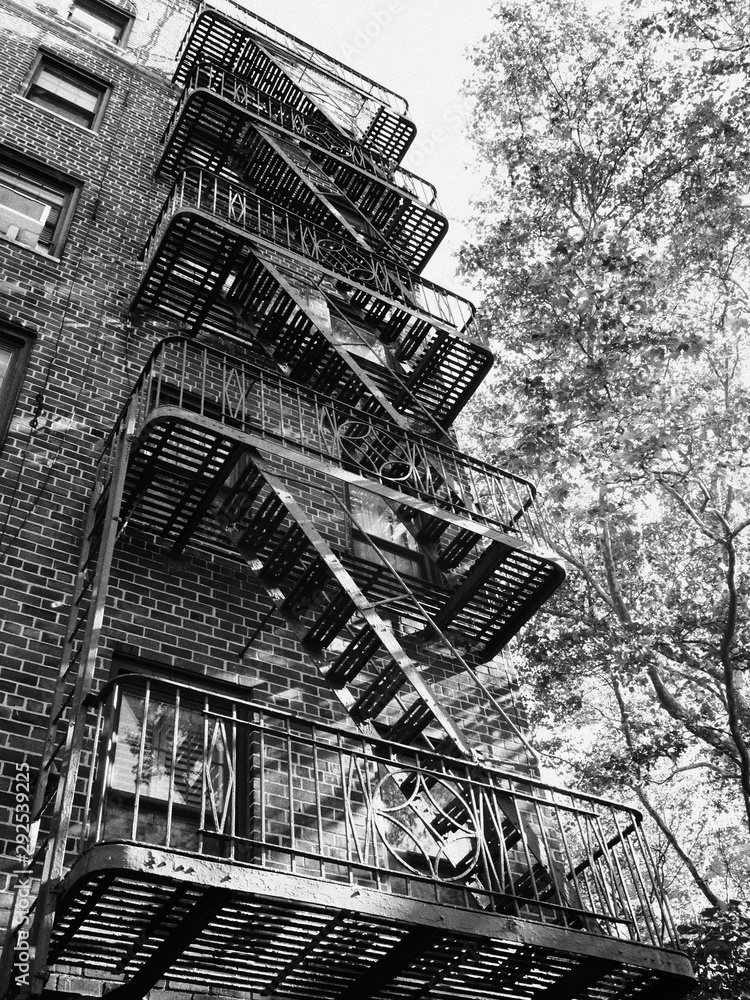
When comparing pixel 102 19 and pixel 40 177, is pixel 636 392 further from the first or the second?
pixel 102 19

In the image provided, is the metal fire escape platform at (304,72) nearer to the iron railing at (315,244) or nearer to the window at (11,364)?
the iron railing at (315,244)

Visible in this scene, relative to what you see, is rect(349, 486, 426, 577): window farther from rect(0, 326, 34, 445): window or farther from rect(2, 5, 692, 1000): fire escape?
rect(0, 326, 34, 445): window

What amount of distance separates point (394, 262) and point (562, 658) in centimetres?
689

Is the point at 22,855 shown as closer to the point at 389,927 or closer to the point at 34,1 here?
the point at 389,927

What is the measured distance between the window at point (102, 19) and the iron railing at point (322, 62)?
182 cm

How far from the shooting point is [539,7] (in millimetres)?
20203

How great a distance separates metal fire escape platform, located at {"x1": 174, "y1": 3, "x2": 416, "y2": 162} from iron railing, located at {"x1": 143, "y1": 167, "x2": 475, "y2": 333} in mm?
3661

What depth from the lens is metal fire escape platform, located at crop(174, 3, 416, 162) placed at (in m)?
16.5

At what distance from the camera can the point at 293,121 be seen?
1582 cm

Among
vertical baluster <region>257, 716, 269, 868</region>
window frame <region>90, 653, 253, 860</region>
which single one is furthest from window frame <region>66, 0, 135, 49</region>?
vertical baluster <region>257, 716, 269, 868</region>

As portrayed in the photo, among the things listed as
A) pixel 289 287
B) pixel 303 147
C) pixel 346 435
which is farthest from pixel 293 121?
pixel 346 435

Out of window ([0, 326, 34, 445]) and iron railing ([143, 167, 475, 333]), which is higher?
iron railing ([143, 167, 475, 333])
